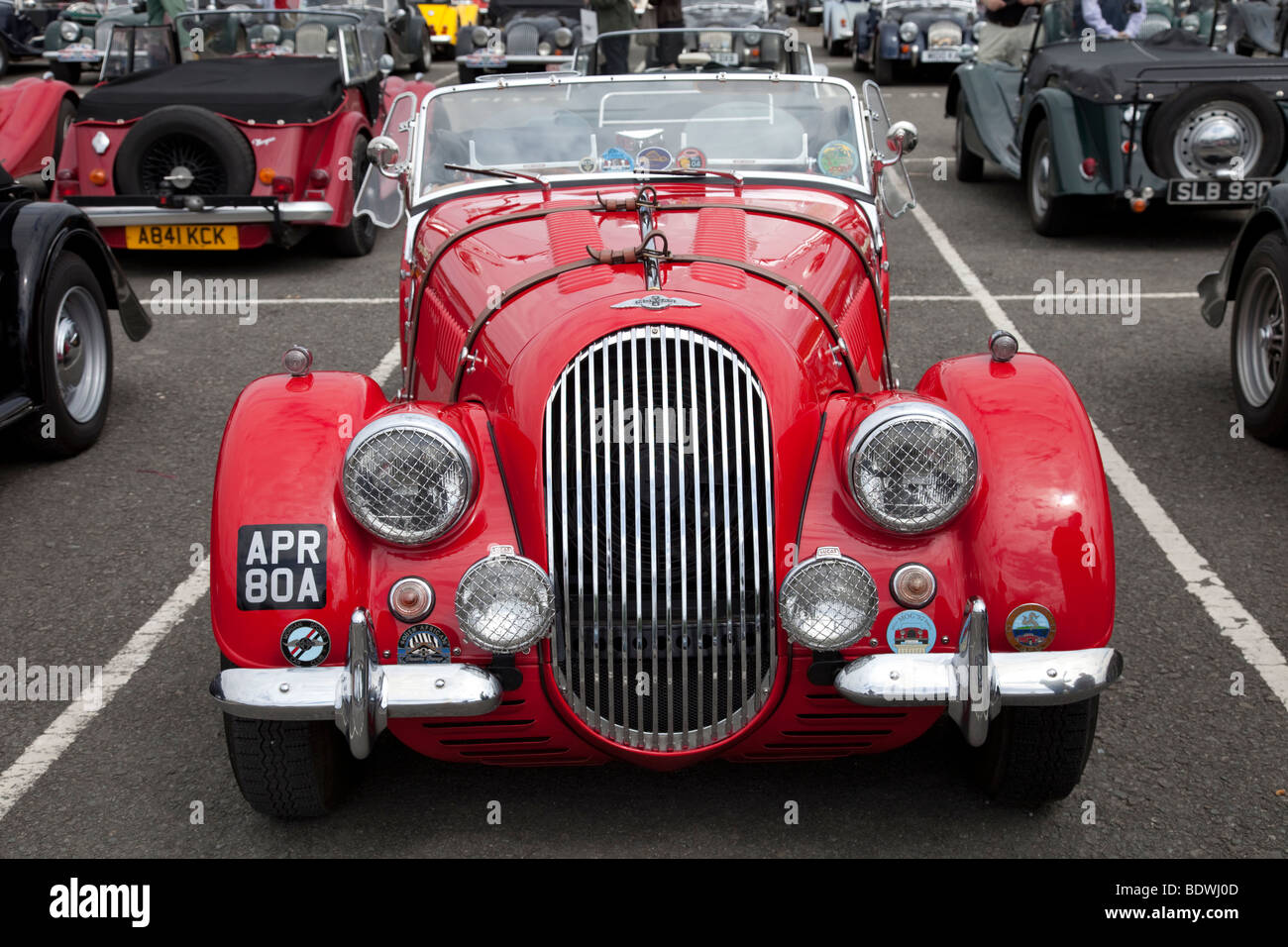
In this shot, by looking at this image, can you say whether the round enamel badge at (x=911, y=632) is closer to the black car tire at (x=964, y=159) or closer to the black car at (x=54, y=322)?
the black car at (x=54, y=322)

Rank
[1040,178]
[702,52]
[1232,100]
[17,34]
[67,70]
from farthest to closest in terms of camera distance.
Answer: [17,34], [67,70], [702,52], [1040,178], [1232,100]

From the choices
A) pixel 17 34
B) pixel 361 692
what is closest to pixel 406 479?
pixel 361 692

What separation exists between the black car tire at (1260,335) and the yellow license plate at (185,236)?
5805 millimetres

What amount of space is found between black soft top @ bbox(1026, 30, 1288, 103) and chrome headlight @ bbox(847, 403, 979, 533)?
626 cm

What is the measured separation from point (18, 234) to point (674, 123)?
8.89ft

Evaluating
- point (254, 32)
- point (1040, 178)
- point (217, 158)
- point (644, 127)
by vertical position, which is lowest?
point (1040, 178)

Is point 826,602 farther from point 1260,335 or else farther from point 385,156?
point 1260,335

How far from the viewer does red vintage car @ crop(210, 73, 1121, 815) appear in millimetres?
2787

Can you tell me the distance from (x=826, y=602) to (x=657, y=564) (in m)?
0.36

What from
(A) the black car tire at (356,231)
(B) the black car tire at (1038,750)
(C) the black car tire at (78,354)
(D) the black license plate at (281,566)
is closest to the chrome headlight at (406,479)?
(D) the black license plate at (281,566)

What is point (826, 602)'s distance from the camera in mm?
2797

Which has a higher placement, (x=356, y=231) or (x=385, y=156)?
(x=385, y=156)

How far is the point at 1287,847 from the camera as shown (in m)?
2.99

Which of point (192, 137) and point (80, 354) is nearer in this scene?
point (80, 354)
